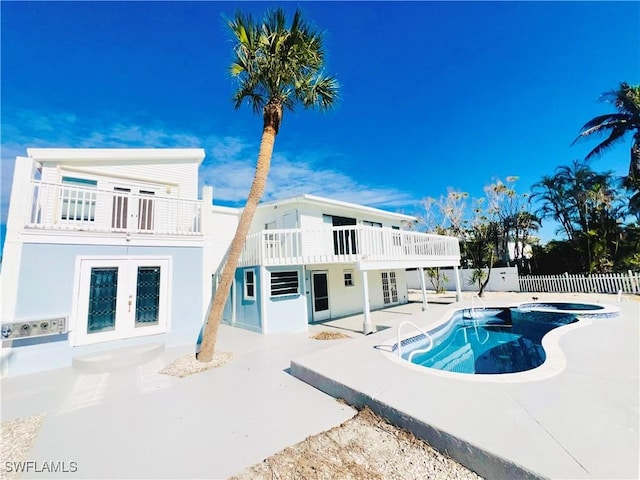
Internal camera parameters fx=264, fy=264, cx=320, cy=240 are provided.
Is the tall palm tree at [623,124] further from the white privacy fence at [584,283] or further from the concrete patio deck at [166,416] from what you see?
the concrete patio deck at [166,416]

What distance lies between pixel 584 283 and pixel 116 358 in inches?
898

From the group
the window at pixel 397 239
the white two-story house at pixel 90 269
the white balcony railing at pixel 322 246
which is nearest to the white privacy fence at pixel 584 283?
the white balcony railing at pixel 322 246

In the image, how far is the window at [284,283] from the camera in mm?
9688

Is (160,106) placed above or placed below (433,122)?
below

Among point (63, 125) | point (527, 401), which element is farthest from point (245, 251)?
point (63, 125)

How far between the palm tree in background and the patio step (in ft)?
83.3

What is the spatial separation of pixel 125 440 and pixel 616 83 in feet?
88.4

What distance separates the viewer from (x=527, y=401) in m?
3.41

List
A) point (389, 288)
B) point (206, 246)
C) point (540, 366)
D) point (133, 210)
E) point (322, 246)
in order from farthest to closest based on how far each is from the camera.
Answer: point (389, 288)
point (322, 246)
point (133, 210)
point (206, 246)
point (540, 366)

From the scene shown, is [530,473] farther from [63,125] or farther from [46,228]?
[63,125]

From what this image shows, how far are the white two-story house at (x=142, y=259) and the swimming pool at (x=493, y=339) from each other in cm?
231

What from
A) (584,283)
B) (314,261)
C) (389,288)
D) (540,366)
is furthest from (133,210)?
(584,283)

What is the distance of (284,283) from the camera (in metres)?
9.86

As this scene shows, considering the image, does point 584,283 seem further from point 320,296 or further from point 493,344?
point 320,296
